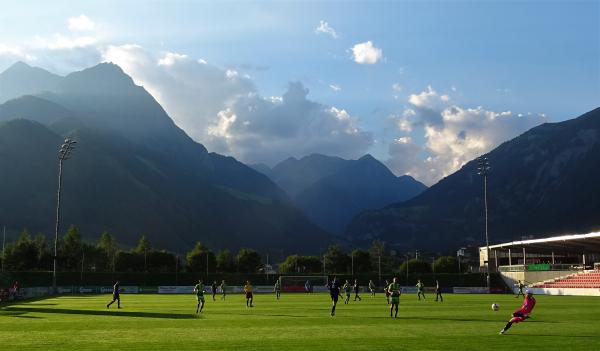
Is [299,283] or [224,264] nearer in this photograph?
[299,283]

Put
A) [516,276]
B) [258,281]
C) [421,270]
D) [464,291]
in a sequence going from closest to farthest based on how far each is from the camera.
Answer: [464,291], [516,276], [258,281], [421,270]

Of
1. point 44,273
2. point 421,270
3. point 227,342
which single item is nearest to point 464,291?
point 421,270

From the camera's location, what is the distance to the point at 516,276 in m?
95.9

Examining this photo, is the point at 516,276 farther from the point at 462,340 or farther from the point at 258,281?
the point at 462,340

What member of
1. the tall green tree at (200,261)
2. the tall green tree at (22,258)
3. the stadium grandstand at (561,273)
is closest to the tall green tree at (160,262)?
the tall green tree at (200,261)

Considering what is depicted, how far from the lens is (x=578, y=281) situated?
3125 inches

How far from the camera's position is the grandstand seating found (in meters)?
74.9

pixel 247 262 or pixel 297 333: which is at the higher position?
pixel 247 262

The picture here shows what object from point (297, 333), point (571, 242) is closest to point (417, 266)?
point (571, 242)

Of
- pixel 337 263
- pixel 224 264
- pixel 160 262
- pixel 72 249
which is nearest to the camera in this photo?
pixel 72 249

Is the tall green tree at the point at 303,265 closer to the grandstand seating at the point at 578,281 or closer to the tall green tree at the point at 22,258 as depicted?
the tall green tree at the point at 22,258

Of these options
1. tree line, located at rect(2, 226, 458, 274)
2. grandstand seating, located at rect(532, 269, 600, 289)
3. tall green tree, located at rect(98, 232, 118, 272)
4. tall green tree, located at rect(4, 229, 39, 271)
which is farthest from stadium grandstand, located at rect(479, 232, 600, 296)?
tall green tree, located at rect(98, 232, 118, 272)

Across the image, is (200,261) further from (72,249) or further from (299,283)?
(299,283)

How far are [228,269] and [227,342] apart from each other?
126 meters
